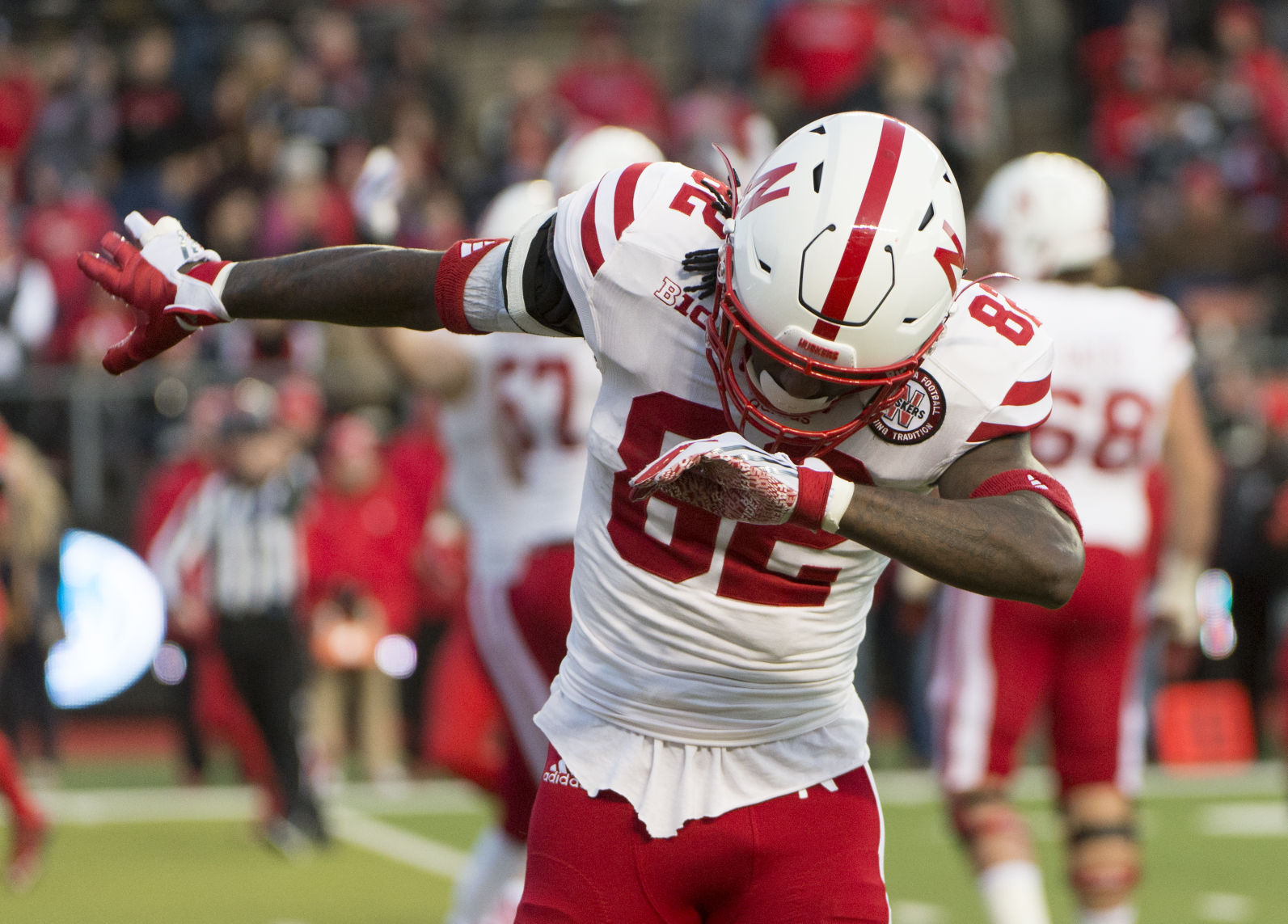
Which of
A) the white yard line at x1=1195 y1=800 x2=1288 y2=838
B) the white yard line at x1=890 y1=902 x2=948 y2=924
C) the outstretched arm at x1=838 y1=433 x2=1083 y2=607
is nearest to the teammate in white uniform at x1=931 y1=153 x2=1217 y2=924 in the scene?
the white yard line at x1=890 y1=902 x2=948 y2=924

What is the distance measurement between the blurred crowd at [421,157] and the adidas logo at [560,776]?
5665 mm

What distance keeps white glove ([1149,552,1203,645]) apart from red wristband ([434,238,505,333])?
3032mm

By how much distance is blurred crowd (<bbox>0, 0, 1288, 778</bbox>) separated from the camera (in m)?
10.0

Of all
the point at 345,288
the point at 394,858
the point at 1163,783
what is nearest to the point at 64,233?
the point at 394,858

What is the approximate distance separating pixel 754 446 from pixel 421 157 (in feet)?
34.4

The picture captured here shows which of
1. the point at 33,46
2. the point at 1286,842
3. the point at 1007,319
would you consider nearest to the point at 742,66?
the point at 33,46

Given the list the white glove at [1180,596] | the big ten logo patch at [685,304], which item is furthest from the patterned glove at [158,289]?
the white glove at [1180,596]

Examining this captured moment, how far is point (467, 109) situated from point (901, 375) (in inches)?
495

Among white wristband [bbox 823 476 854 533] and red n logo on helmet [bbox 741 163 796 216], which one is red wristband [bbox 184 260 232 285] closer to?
red n logo on helmet [bbox 741 163 796 216]

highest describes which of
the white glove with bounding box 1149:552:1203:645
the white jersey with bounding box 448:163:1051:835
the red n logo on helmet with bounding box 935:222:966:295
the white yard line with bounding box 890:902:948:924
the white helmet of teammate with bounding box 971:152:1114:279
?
the red n logo on helmet with bounding box 935:222:966:295

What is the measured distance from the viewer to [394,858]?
761cm

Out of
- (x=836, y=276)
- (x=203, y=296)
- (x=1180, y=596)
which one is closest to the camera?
(x=836, y=276)

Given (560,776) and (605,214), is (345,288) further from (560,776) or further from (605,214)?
(560,776)

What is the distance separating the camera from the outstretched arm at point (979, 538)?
2.48m
